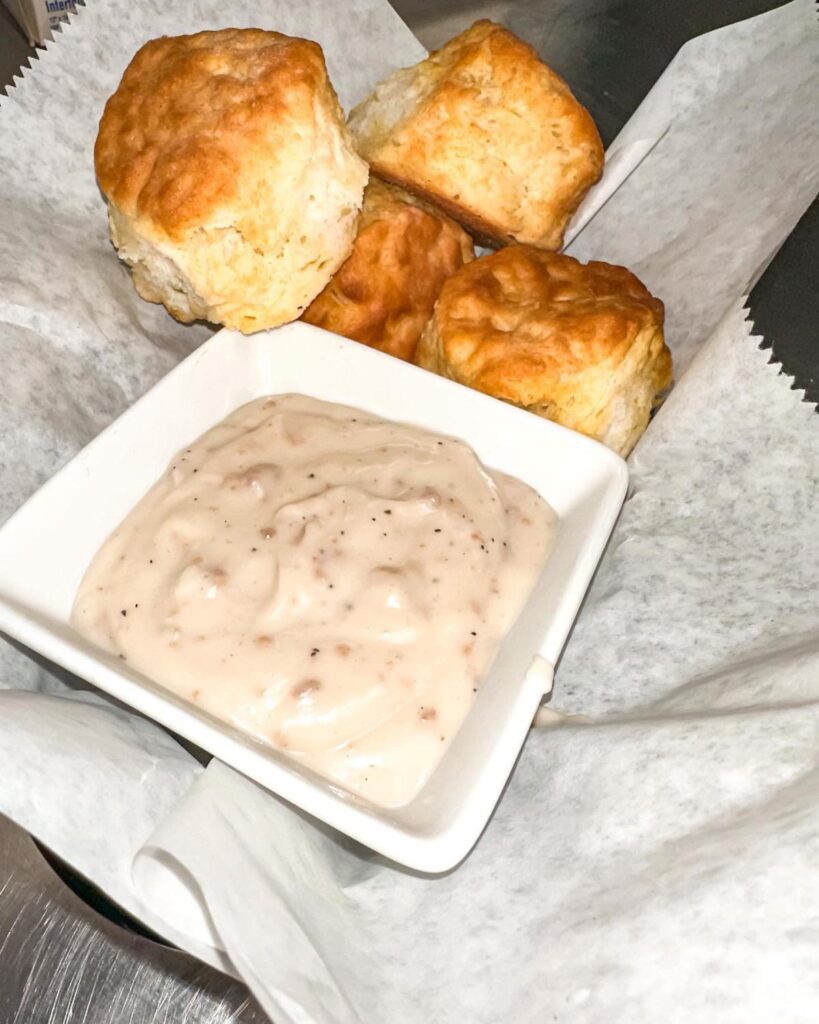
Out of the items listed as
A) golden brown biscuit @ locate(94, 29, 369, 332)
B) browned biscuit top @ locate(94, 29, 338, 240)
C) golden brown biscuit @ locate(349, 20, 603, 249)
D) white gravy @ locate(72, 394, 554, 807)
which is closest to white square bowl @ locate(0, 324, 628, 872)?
white gravy @ locate(72, 394, 554, 807)

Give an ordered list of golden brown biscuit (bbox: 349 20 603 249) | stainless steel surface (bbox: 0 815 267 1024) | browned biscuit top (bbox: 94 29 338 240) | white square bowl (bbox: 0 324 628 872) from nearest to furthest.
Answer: white square bowl (bbox: 0 324 628 872), stainless steel surface (bbox: 0 815 267 1024), browned biscuit top (bbox: 94 29 338 240), golden brown biscuit (bbox: 349 20 603 249)

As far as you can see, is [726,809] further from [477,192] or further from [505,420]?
[477,192]

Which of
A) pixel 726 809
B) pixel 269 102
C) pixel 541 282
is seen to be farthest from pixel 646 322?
pixel 726 809

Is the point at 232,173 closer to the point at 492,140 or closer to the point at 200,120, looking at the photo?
the point at 200,120

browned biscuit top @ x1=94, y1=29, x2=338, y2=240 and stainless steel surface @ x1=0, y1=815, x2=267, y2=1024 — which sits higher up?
browned biscuit top @ x1=94, y1=29, x2=338, y2=240

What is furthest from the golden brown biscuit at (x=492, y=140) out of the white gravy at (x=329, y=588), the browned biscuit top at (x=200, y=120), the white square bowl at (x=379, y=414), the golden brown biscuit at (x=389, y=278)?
the white gravy at (x=329, y=588)

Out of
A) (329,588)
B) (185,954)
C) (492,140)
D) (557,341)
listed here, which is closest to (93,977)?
(185,954)

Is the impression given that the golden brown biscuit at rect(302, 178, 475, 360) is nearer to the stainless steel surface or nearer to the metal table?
the metal table

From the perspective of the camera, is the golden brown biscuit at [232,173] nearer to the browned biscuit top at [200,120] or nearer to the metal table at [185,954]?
the browned biscuit top at [200,120]
